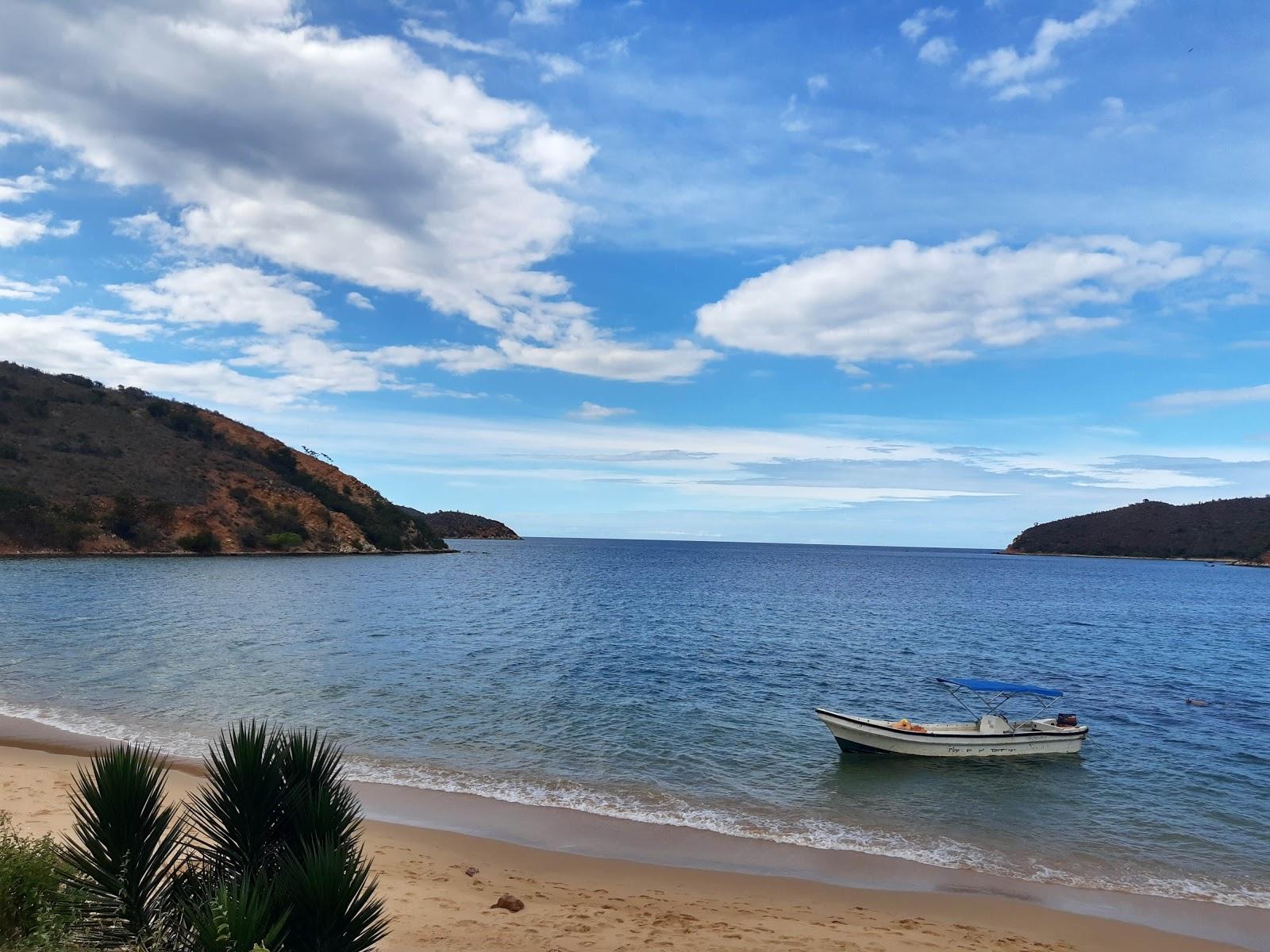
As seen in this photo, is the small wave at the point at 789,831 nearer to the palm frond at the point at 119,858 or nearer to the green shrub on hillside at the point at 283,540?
the palm frond at the point at 119,858

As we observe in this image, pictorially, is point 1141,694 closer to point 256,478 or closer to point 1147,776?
point 1147,776

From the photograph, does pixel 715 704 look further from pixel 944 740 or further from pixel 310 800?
pixel 310 800

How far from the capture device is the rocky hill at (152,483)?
78.7 m

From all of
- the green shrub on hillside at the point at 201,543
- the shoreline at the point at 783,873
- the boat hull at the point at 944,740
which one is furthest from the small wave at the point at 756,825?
the green shrub on hillside at the point at 201,543

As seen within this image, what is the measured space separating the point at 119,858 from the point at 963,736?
1816 cm

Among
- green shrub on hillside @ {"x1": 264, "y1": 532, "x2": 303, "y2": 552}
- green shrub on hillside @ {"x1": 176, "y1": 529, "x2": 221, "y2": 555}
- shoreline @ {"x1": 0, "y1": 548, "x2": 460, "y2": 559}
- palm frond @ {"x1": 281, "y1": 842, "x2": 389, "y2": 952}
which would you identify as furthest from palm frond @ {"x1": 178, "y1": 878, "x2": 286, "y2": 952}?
green shrub on hillside @ {"x1": 264, "y1": 532, "x2": 303, "y2": 552}

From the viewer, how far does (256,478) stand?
105 metres

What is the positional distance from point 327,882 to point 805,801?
1210 cm

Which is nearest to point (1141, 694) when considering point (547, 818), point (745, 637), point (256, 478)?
point (745, 637)

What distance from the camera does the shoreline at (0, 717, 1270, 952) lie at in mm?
10453

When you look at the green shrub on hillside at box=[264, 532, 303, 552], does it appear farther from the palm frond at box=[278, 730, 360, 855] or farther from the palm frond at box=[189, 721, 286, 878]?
the palm frond at box=[278, 730, 360, 855]

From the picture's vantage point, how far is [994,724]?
64.5 ft

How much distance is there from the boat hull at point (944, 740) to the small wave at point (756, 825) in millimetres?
4511

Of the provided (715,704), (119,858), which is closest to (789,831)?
(715,704)
